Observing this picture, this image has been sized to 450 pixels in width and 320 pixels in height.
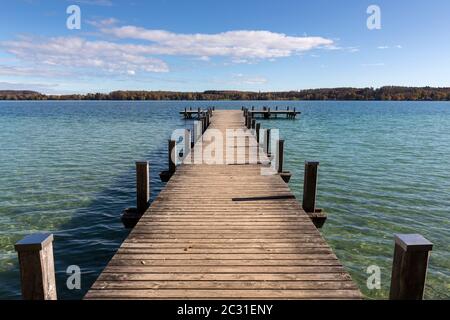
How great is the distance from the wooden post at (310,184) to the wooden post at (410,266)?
4.46 metres

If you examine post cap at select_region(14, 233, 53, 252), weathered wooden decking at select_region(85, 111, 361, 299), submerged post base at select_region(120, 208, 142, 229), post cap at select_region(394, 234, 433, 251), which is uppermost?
post cap at select_region(394, 234, 433, 251)

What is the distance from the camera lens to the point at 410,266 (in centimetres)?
364

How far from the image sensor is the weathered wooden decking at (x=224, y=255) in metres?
4.41

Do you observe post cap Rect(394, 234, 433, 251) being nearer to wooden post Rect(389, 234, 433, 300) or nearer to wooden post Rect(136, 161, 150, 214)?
wooden post Rect(389, 234, 433, 300)

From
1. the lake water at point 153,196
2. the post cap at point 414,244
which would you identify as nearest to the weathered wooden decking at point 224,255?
the post cap at point 414,244

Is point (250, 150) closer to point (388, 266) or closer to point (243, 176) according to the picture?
point (243, 176)

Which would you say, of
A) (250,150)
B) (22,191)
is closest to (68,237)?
(22,191)

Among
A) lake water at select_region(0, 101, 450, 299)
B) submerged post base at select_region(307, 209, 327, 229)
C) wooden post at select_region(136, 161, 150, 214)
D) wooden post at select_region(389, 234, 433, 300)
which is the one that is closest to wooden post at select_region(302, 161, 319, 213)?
submerged post base at select_region(307, 209, 327, 229)

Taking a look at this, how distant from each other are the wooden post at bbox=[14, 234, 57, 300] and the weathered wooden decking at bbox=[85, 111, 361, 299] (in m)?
0.72

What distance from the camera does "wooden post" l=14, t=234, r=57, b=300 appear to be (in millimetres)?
3570

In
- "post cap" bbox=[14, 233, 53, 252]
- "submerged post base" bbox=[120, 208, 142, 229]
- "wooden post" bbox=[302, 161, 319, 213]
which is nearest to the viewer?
"post cap" bbox=[14, 233, 53, 252]

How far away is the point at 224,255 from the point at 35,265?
8.62 ft

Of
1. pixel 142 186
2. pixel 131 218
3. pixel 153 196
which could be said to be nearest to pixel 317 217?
pixel 142 186
